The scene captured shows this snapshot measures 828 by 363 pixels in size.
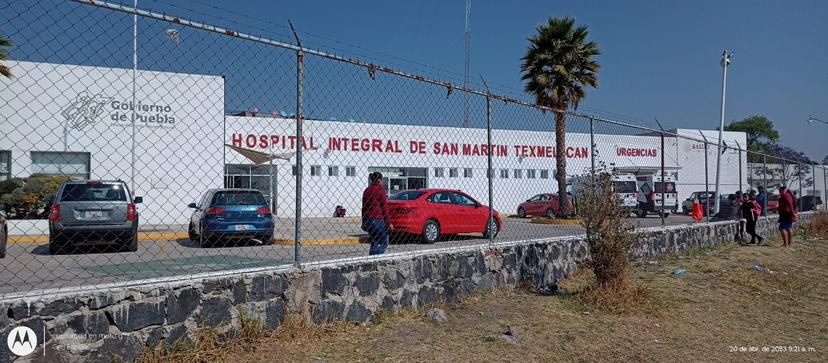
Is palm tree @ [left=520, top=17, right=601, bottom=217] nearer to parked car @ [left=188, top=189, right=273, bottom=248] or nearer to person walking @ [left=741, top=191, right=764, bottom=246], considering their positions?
person walking @ [left=741, top=191, right=764, bottom=246]

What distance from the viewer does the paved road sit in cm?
669

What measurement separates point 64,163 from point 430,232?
507 inches

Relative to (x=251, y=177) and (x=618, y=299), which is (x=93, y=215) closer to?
(x=618, y=299)

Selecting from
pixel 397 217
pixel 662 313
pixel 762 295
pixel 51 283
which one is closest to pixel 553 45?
pixel 397 217

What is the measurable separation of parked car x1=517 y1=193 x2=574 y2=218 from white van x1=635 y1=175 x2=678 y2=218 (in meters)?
3.66

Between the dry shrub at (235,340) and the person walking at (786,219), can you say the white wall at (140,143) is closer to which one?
the dry shrub at (235,340)

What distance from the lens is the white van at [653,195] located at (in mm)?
27141

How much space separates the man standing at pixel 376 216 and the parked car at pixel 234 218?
4916mm

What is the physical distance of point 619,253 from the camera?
7.16 m

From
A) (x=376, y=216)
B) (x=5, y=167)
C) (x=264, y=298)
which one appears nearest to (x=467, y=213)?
(x=376, y=216)

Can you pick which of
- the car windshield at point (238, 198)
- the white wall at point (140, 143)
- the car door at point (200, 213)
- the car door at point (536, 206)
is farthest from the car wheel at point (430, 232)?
the car door at point (536, 206)

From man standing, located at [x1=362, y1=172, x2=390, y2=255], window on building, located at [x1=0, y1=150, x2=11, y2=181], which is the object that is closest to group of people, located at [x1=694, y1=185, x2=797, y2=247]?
man standing, located at [x1=362, y1=172, x2=390, y2=255]

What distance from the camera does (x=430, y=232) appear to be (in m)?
14.2

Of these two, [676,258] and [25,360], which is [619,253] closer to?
[676,258]
